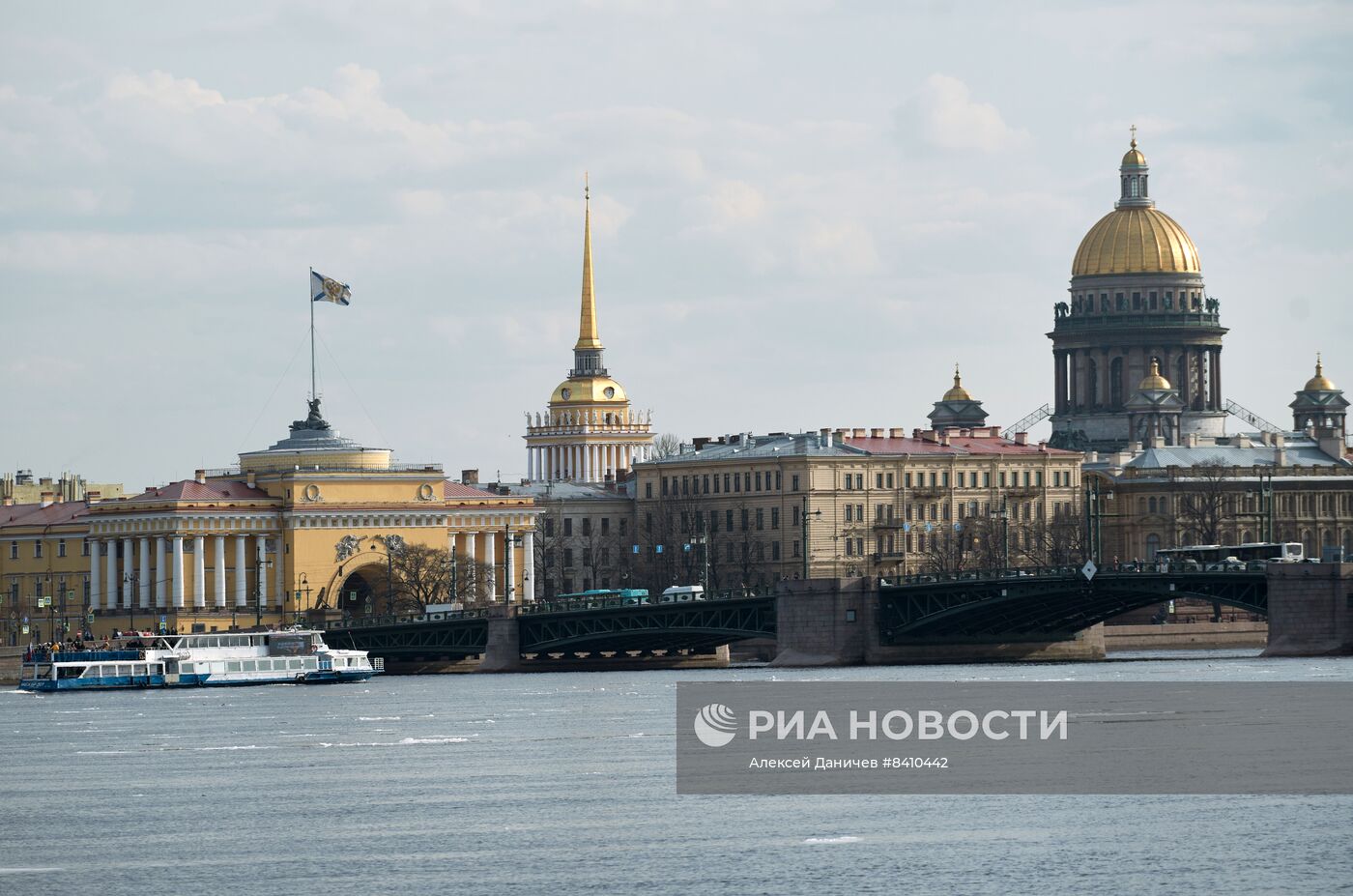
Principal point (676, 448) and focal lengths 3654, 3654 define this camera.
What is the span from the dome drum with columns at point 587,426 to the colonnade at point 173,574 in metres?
59.5

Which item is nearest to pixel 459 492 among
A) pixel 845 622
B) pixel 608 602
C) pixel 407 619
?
pixel 407 619

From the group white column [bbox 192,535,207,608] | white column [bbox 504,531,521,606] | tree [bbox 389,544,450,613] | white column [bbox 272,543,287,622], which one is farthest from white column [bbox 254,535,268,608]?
white column [bbox 504,531,521,606]

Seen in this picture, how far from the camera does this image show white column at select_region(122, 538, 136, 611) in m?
119

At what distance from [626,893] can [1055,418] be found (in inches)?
4785

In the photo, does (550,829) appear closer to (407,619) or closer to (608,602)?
(608,602)

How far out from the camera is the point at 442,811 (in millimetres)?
50406

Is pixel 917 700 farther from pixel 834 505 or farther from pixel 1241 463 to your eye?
pixel 1241 463

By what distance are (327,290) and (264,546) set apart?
8.96m

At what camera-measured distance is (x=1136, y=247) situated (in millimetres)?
160375

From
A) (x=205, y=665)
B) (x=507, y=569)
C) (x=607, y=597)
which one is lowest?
(x=205, y=665)

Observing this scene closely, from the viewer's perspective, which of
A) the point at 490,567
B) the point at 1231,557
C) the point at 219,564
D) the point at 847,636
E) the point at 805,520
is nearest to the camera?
the point at 847,636

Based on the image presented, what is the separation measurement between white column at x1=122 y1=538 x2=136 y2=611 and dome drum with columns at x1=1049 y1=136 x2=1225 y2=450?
5224 cm

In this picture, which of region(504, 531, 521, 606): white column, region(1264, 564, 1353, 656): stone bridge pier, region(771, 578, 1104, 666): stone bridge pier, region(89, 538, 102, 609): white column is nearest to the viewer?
region(1264, 564, 1353, 656): stone bridge pier

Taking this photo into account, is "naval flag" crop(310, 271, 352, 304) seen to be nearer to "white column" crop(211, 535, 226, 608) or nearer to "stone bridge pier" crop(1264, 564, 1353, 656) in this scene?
"white column" crop(211, 535, 226, 608)
